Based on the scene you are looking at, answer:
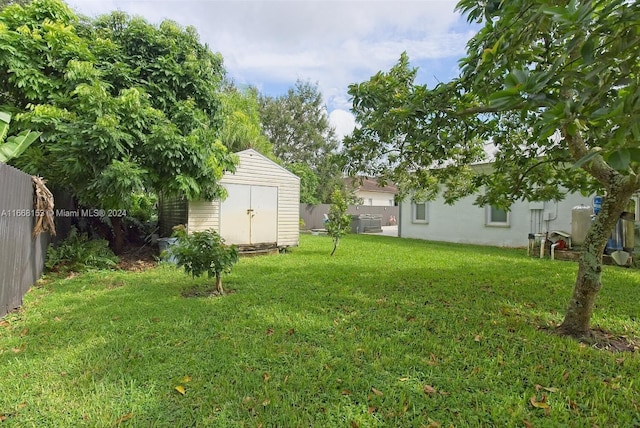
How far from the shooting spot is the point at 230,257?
198 inches

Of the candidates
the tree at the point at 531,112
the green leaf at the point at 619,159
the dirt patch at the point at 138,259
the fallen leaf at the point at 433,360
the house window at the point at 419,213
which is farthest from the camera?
the house window at the point at 419,213


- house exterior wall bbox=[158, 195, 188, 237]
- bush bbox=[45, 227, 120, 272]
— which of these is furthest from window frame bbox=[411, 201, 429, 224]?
bush bbox=[45, 227, 120, 272]

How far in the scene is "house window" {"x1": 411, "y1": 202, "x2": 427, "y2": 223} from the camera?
14812 millimetres

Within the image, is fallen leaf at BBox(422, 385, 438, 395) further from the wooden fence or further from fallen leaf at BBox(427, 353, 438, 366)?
the wooden fence

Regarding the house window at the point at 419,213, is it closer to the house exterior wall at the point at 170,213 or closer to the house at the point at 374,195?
the house exterior wall at the point at 170,213

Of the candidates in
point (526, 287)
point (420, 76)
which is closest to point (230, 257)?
point (420, 76)

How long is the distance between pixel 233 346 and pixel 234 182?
649cm

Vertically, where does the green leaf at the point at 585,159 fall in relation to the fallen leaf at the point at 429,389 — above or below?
above

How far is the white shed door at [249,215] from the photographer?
915 centimetres

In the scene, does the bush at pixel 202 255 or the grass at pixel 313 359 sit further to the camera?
the bush at pixel 202 255

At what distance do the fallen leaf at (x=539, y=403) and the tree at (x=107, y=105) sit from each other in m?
6.91

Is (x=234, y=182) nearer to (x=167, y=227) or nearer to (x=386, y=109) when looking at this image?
(x=167, y=227)

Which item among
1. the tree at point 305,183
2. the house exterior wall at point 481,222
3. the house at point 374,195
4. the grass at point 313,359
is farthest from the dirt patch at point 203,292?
the house at point 374,195

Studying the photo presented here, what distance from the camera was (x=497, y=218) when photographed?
40.7ft
